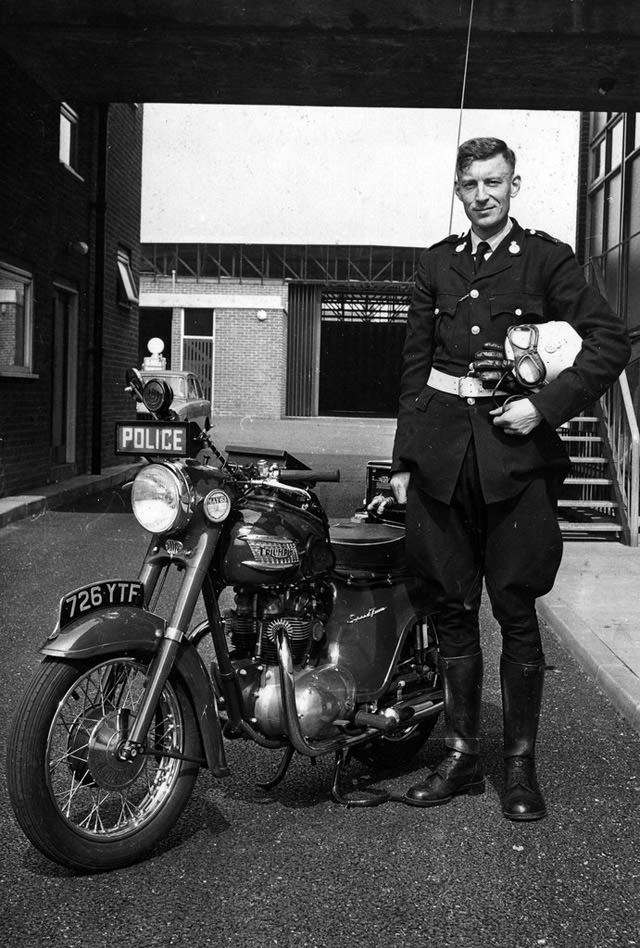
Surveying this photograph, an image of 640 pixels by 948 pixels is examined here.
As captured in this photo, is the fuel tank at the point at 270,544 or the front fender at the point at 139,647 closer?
the front fender at the point at 139,647

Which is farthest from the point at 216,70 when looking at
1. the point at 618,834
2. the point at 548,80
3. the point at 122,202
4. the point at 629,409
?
the point at 618,834

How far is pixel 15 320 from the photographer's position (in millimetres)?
12117

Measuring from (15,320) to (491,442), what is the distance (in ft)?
32.1

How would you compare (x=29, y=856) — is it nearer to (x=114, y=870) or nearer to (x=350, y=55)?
(x=114, y=870)

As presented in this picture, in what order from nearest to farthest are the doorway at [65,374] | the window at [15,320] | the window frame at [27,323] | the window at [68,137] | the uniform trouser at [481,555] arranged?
the uniform trouser at [481,555]
the window at [15,320]
the window frame at [27,323]
the window at [68,137]
the doorway at [65,374]

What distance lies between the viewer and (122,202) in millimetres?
16969

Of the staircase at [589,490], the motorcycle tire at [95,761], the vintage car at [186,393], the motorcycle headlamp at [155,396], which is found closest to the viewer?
the motorcycle tire at [95,761]

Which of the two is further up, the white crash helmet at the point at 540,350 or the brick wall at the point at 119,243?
the brick wall at the point at 119,243

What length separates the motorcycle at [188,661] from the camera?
2.77 m

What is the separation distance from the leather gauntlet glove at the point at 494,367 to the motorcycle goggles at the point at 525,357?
4 cm

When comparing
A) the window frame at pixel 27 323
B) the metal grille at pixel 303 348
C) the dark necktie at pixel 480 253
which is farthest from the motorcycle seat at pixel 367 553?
the metal grille at pixel 303 348

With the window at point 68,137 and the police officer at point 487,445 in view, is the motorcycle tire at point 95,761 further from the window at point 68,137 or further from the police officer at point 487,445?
the window at point 68,137

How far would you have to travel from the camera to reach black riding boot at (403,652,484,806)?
3459 mm

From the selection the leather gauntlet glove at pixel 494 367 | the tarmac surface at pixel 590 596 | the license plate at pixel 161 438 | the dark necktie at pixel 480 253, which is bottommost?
the tarmac surface at pixel 590 596
